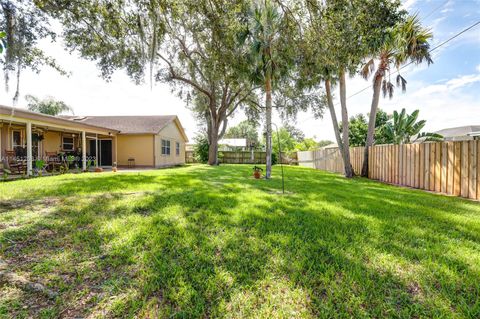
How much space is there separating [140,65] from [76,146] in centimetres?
1039

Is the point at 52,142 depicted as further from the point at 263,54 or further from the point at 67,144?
the point at 263,54

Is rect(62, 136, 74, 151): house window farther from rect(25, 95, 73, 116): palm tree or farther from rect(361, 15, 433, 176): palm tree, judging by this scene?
rect(25, 95, 73, 116): palm tree

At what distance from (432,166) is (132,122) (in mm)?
18105

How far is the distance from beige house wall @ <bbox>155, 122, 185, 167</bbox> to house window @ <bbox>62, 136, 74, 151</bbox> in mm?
5108

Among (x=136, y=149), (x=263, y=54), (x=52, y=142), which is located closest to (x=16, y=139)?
(x=52, y=142)

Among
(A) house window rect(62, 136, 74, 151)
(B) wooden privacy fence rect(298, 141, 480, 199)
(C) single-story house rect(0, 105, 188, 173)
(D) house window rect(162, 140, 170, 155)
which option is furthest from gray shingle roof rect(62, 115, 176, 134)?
(B) wooden privacy fence rect(298, 141, 480, 199)

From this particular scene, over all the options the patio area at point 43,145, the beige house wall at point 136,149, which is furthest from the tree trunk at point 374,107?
the patio area at point 43,145

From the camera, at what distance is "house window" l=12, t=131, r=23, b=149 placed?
11106mm

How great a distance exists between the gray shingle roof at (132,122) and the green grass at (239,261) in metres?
12.8

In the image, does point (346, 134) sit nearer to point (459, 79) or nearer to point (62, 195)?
point (459, 79)

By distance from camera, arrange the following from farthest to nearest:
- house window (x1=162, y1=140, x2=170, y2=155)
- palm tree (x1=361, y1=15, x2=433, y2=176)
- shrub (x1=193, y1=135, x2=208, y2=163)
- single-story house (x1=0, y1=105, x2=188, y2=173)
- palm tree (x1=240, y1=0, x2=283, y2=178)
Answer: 1. shrub (x1=193, y1=135, x2=208, y2=163)
2. house window (x1=162, y1=140, x2=170, y2=155)
3. single-story house (x1=0, y1=105, x2=188, y2=173)
4. palm tree (x1=361, y1=15, x2=433, y2=176)
5. palm tree (x1=240, y1=0, x2=283, y2=178)

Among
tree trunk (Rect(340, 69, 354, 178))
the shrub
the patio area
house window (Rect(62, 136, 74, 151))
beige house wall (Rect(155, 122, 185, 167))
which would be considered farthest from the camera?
the shrub

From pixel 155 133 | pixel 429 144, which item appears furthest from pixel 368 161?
pixel 155 133

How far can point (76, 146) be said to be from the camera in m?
14.6
